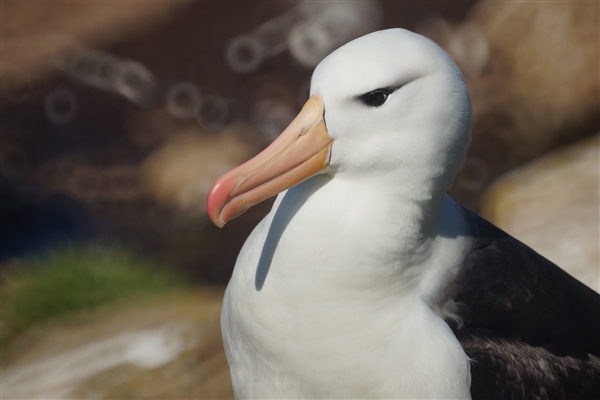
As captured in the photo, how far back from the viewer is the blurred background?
629cm

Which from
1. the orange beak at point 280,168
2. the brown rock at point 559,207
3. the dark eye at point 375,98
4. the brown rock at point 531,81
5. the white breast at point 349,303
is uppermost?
the dark eye at point 375,98

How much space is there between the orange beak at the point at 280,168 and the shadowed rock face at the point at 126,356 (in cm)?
225

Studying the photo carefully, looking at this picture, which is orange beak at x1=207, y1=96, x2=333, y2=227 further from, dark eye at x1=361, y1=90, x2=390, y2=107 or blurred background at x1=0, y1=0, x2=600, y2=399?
blurred background at x1=0, y1=0, x2=600, y2=399

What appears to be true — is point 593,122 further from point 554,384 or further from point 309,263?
point 309,263

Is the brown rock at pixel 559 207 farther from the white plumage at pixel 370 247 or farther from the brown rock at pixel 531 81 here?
the white plumage at pixel 370 247

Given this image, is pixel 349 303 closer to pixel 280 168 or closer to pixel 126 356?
pixel 280 168

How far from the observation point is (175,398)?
4121mm

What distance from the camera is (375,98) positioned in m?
2.21

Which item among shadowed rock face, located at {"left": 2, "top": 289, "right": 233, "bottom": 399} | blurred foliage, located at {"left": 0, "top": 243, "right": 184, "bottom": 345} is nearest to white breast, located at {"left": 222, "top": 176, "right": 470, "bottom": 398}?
shadowed rock face, located at {"left": 2, "top": 289, "right": 233, "bottom": 399}

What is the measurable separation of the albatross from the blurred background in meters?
2.99

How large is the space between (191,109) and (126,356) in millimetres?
3036

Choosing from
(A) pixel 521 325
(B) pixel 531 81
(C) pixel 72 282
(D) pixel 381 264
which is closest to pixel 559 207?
(B) pixel 531 81

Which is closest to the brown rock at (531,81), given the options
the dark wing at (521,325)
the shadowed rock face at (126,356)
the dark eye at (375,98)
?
the shadowed rock face at (126,356)

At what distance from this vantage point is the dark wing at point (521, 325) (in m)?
2.51
